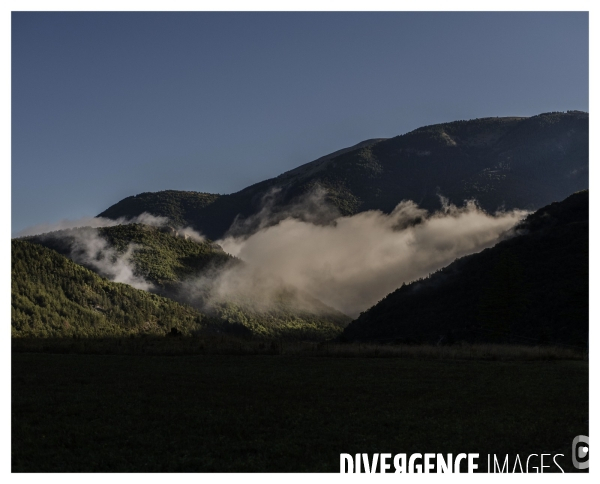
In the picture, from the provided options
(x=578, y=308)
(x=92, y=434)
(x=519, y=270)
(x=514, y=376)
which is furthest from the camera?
(x=519, y=270)

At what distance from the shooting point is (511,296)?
70250mm

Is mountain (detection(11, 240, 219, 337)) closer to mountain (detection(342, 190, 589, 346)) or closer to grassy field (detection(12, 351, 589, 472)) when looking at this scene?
mountain (detection(342, 190, 589, 346))

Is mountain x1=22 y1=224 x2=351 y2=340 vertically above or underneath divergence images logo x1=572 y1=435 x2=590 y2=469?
above

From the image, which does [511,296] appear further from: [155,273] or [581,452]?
[155,273]

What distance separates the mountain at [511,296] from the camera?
6650cm

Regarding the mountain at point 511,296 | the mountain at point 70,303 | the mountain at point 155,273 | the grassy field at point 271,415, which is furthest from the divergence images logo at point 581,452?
the mountain at point 155,273

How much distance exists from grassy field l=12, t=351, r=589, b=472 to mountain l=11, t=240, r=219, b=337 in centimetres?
5966

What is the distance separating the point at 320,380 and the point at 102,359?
17000 mm

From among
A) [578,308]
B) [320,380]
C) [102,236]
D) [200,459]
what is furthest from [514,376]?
[102,236]

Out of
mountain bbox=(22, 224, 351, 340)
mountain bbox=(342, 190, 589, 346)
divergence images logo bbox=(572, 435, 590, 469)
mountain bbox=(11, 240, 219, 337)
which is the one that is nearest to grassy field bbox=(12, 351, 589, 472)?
divergence images logo bbox=(572, 435, 590, 469)

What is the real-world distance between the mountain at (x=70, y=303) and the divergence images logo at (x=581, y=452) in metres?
75.5

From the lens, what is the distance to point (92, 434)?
49.1 ft

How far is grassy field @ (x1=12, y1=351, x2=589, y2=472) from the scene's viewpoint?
1316 centimetres

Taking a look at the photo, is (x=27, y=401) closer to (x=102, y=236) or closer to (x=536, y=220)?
(x=536, y=220)
